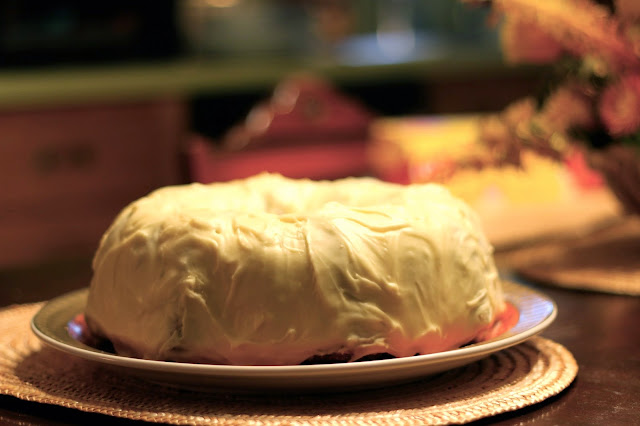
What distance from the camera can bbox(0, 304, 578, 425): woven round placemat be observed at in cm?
56

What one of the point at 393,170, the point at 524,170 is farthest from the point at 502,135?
the point at 393,170

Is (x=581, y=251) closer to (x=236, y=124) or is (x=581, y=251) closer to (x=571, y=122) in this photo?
(x=571, y=122)

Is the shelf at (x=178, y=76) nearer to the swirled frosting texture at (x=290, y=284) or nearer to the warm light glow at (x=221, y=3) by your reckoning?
the warm light glow at (x=221, y=3)

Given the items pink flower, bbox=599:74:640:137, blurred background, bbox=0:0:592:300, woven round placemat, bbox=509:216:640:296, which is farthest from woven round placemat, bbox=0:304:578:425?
blurred background, bbox=0:0:592:300

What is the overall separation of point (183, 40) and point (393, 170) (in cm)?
140

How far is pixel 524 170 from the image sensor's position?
112 cm

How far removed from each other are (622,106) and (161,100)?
6.13ft

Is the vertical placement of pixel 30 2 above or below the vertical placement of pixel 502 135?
above

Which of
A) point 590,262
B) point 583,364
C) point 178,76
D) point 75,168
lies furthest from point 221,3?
point 583,364

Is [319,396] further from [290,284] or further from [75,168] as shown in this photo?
[75,168]

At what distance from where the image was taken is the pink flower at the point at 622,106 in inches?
39.5

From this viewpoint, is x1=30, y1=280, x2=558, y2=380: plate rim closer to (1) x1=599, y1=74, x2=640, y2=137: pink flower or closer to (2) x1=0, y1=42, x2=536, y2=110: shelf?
(1) x1=599, y1=74, x2=640, y2=137: pink flower

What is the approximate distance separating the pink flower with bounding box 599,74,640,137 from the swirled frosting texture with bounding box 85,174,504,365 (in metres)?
0.43

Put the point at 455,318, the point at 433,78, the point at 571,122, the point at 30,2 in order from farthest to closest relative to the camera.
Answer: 1. the point at 433,78
2. the point at 30,2
3. the point at 571,122
4. the point at 455,318
